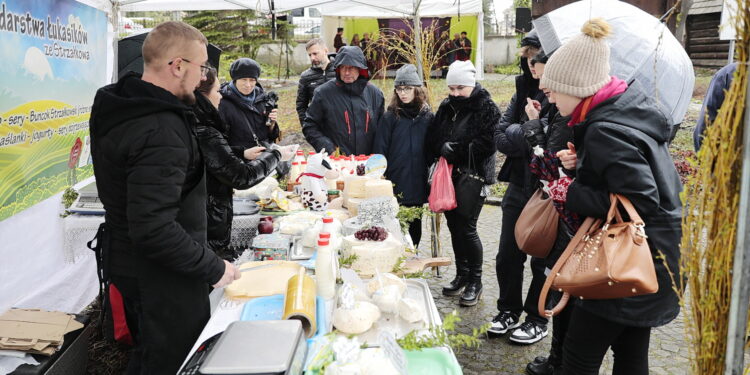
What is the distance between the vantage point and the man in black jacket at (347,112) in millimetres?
Result: 4430

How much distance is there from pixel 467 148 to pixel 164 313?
2462 mm

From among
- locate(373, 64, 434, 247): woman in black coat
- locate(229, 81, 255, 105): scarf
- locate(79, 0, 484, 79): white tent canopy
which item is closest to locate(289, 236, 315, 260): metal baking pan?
locate(373, 64, 434, 247): woman in black coat

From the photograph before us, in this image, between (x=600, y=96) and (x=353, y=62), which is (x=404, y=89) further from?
(x=600, y=96)

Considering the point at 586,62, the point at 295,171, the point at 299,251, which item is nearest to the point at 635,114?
the point at 586,62

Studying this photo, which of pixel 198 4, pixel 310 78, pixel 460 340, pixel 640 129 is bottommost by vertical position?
pixel 460 340

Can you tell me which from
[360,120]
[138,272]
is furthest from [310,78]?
[138,272]

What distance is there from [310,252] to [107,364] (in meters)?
1.51

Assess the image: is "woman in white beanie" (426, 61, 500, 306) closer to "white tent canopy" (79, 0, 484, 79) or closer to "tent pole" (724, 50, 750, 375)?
"white tent canopy" (79, 0, 484, 79)

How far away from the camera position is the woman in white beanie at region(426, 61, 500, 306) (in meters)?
3.71

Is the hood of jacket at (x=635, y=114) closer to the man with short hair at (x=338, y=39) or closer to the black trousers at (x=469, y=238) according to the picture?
the black trousers at (x=469, y=238)

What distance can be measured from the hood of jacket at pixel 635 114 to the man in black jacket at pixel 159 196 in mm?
1423

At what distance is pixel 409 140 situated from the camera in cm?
412

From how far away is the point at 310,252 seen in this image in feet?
8.54

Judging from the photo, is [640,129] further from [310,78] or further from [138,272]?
[310,78]
